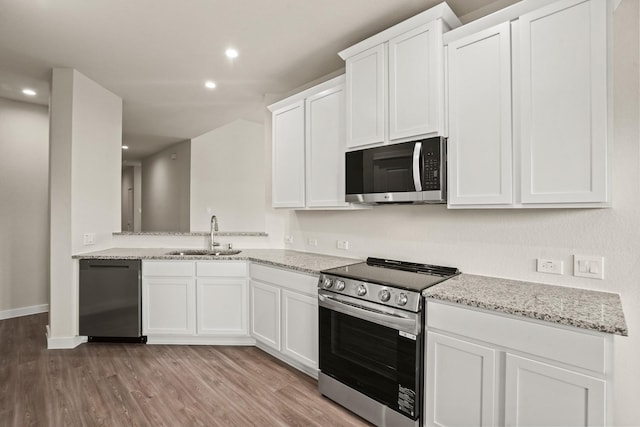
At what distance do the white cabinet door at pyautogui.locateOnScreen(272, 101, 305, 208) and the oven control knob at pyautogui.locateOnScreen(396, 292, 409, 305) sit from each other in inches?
57.6

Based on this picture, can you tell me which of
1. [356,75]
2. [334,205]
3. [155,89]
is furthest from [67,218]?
[356,75]

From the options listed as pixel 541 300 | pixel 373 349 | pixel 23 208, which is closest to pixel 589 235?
pixel 541 300

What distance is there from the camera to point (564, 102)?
160cm

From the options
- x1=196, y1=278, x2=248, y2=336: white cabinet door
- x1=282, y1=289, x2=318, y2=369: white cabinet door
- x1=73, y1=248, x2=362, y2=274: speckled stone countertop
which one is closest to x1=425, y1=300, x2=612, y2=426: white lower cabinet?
x1=282, y1=289, x2=318, y2=369: white cabinet door

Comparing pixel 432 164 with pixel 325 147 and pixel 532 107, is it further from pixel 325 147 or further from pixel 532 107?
pixel 325 147

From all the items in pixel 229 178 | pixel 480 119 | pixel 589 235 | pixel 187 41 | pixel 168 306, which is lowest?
pixel 168 306

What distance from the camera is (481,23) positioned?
1860 mm

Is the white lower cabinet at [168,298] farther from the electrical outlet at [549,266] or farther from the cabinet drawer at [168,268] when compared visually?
the electrical outlet at [549,266]

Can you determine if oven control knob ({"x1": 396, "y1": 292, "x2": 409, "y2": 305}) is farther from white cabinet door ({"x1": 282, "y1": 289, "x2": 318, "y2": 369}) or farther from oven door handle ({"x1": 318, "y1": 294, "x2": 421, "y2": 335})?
white cabinet door ({"x1": 282, "y1": 289, "x2": 318, "y2": 369})

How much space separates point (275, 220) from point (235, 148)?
306 centimetres

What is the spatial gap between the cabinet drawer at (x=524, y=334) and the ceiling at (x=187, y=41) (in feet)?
6.54

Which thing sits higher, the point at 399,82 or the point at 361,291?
the point at 399,82

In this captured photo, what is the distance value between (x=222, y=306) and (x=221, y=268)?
0.37 metres

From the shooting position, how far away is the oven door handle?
1.75 meters
